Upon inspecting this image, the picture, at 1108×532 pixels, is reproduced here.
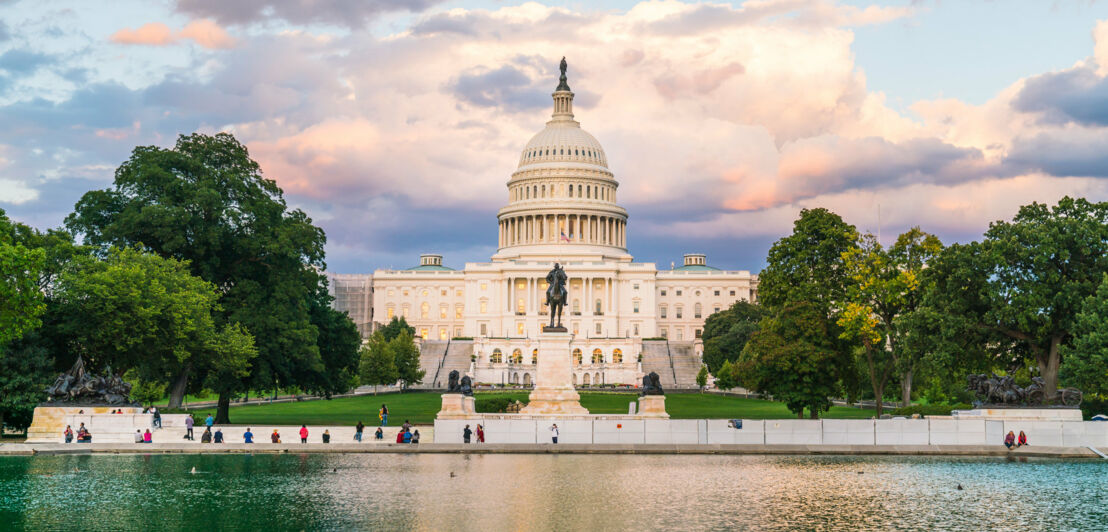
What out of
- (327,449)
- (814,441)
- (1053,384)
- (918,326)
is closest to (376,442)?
(327,449)

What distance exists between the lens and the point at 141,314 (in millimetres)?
42562

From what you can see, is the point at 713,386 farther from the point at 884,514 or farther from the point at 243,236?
the point at 884,514

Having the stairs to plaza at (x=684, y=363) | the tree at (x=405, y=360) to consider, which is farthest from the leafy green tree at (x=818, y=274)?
the stairs to plaza at (x=684, y=363)

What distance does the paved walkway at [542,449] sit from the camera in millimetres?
34681

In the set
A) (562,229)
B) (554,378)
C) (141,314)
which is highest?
(562,229)

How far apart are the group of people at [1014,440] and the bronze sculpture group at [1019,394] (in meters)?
3.46

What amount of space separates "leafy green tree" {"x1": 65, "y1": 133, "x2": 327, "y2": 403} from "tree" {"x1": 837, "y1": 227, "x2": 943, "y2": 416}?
83.5ft

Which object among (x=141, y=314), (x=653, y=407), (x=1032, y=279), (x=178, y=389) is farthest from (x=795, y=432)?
(x=178, y=389)

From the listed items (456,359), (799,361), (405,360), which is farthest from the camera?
(456,359)

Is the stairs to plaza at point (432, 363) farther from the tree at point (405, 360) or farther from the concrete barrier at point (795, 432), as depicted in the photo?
the concrete barrier at point (795, 432)

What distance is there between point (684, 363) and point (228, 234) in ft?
247

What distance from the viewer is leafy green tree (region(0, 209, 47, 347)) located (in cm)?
3606

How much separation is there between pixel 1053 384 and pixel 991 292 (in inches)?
190

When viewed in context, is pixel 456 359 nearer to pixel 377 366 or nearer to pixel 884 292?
pixel 377 366
